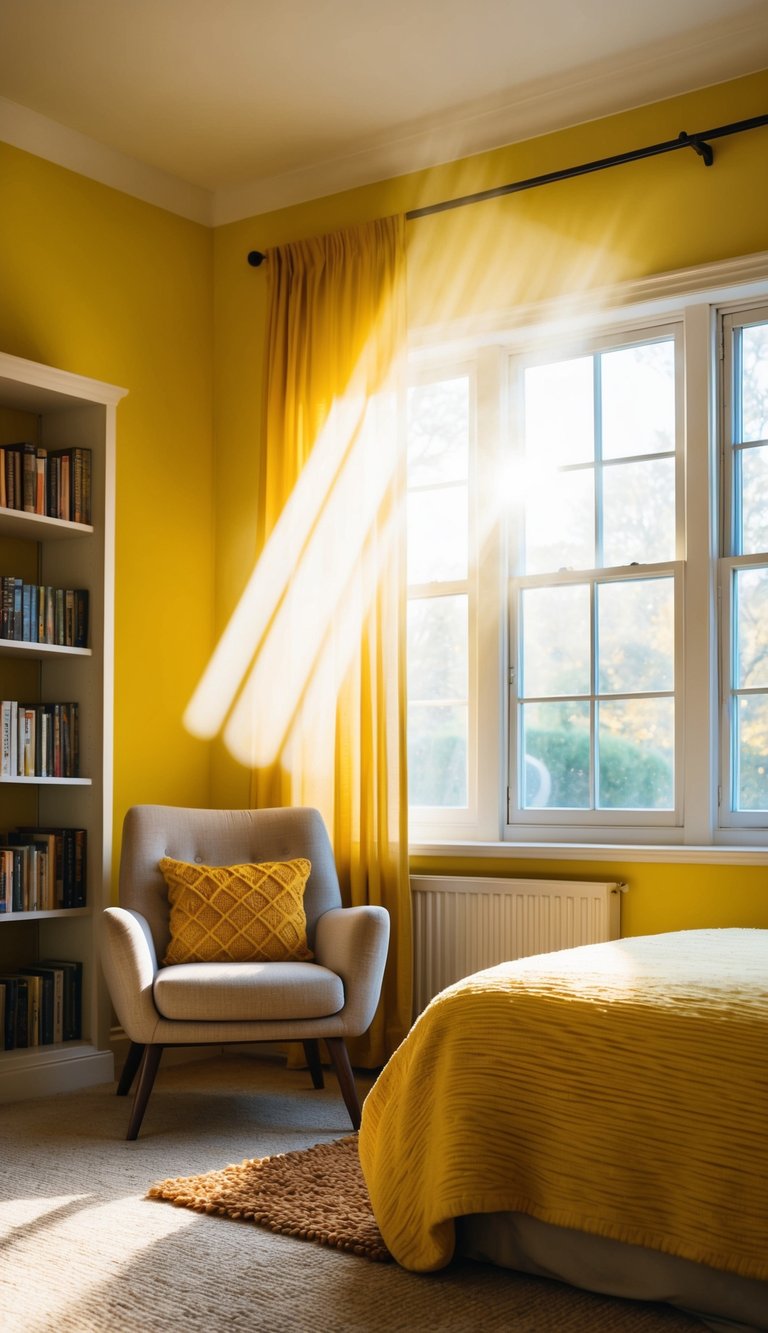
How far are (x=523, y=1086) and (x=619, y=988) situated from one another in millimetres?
241

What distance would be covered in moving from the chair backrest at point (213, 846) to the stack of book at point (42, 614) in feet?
2.00

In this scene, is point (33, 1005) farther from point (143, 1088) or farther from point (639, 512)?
point (639, 512)

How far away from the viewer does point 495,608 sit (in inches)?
167

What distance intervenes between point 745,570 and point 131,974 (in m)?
2.07

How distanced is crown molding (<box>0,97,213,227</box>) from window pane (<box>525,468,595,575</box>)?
5.71 feet

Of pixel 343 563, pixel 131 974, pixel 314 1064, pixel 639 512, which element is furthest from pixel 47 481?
pixel 314 1064

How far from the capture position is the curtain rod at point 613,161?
369 centimetres

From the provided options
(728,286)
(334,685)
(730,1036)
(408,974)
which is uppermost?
(728,286)

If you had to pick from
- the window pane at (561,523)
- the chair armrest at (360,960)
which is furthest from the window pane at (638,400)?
the chair armrest at (360,960)

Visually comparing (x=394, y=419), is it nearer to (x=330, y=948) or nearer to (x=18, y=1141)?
(x=330, y=948)

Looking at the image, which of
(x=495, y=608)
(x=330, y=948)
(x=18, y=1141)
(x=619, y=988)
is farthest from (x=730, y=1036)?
(x=495, y=608)

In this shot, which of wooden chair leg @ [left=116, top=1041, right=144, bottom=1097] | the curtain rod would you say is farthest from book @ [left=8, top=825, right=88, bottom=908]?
the curtain rod

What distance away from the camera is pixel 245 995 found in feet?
11.0

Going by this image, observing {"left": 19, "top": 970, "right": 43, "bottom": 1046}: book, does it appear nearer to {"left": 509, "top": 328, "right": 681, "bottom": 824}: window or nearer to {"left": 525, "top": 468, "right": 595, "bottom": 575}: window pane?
{"left": 509, "top": 328, "right": 681, "bottom": 824}: window
